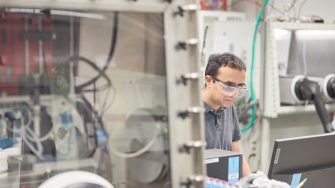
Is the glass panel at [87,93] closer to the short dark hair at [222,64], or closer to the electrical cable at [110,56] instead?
the electrical cable at [110,56]

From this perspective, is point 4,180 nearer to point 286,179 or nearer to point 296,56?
point 286,179


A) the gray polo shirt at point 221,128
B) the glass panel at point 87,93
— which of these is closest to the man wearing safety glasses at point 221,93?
the gray polo shirt at point 221,128

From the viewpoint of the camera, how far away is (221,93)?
1.82m

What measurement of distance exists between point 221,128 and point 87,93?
1290 mm

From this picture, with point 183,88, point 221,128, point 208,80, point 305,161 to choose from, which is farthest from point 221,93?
point 183,88

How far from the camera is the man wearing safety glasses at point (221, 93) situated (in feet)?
5.98

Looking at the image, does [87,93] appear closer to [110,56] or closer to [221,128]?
[110,56]

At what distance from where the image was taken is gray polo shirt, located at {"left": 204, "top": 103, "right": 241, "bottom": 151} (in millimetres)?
1888

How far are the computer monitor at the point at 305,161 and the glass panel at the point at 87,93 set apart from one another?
0.59m

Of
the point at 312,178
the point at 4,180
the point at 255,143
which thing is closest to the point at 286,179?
the point at 312,178

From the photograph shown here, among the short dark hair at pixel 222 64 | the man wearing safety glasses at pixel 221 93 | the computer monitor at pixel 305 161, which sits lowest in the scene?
the computer monitor at pixel 305 161

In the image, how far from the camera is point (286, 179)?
51.1 inches

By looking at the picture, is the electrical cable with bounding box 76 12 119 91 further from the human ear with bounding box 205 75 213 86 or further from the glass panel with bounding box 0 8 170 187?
the human ear with bounding box 205 75 213 86

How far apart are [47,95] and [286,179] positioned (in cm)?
86
